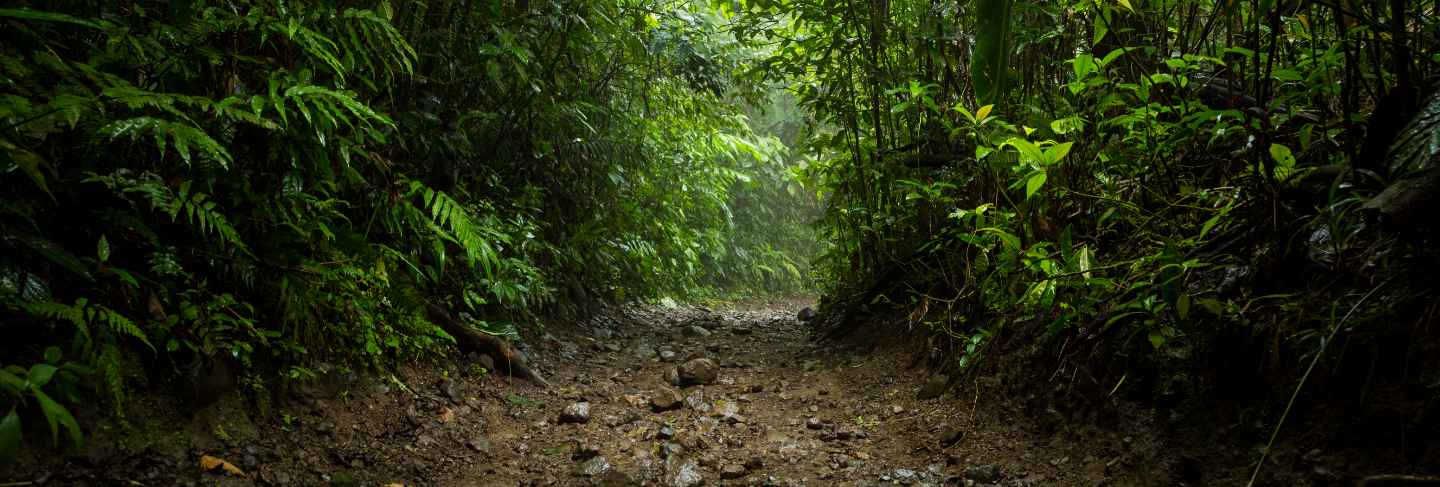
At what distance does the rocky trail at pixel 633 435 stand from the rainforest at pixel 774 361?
0.02 meters

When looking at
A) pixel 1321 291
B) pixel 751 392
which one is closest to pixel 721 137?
pixel 751 392

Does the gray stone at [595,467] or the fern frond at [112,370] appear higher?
the fern frond at [112,370]

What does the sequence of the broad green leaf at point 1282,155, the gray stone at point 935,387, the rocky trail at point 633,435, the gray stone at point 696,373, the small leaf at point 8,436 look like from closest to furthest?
1. the small leaf at point 8,436
2. the broad green leaf at point 1282,155
3. the rocky trail at point 633,435
4. the gray stone at point 935,387
5. the gray stone at point 696,373

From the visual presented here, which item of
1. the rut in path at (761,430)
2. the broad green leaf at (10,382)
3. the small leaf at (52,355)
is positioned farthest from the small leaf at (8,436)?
the rut in path at (761,430)

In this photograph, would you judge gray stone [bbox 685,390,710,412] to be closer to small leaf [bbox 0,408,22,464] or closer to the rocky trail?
the rocky trail

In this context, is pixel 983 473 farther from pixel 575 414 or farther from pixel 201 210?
pixel 201 210

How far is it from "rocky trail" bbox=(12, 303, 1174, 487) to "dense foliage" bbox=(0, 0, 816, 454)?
0.18 m

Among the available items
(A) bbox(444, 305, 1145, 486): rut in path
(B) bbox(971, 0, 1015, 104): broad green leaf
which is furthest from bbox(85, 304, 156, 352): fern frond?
(B) bbox(971, 0, 1015, 104): broad green leaf

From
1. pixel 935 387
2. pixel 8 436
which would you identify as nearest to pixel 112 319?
pixel 8 436

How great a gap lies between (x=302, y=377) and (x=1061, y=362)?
2753mm

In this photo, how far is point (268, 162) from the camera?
2.51 meters

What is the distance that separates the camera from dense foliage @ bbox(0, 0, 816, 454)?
1.82 m

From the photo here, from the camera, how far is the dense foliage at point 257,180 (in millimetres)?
1822

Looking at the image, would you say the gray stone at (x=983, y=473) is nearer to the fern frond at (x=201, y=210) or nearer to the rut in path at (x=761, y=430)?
the rut in path at (x=761, y=430)
